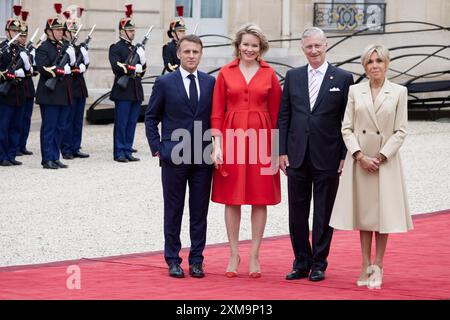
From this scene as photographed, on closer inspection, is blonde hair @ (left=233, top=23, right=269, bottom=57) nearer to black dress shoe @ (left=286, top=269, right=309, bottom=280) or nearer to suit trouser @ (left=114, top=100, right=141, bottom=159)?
black dress shoe @ (left=286, top=269, right=309, bottom=280)

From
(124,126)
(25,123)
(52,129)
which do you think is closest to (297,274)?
(52,129)

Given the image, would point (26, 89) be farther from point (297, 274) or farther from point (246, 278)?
point (297, 274)

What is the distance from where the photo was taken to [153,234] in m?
11.4

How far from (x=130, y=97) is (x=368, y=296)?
31.3 feet

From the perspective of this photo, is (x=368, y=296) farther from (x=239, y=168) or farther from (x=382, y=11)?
(x=382, y=11)

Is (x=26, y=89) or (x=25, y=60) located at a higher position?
(x=25, y=60)

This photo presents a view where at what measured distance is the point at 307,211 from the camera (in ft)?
30.3

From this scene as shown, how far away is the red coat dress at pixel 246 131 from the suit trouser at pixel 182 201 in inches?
4.7

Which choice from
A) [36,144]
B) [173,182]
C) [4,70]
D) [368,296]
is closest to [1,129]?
[4,70]

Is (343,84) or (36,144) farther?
(36,144)

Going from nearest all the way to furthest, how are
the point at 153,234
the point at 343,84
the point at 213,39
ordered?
the point at 343,84, the point at 153,234, the point at 213,39

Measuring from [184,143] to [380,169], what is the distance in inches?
54.1

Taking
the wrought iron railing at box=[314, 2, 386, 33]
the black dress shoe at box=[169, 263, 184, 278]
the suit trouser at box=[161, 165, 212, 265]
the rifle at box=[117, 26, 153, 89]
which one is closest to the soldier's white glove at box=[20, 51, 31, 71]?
the rifle at box=[117, 26, 153, 89]

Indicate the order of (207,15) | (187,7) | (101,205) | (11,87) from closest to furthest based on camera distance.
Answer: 1. (101,205)
2. (11,87)
3. (187,7)
4. (207,15)
